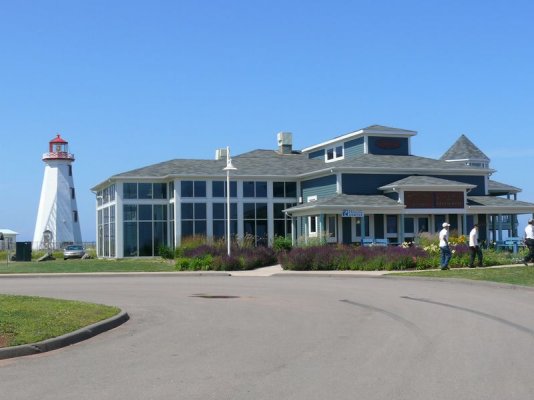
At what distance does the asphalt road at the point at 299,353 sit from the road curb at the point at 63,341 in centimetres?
15

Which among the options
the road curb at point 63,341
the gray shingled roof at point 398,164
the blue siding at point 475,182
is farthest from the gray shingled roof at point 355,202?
the road curb at point 63,341

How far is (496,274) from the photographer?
23641 mm

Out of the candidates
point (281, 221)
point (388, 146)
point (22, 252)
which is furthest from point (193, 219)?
point (388, 146)

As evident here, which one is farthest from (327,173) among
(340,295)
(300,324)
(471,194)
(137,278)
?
(300,324)

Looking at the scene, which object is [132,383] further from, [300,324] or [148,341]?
[300,324]

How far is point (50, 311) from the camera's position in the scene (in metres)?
13.7

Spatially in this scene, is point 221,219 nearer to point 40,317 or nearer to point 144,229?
point 144,229

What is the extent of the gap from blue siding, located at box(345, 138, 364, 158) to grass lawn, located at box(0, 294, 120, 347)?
36.3m

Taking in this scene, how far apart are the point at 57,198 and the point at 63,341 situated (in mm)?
63383

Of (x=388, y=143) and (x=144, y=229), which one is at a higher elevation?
(x=388, y=143)

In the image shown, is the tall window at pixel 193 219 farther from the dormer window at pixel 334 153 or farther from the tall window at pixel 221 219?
the dormer window at pixel 334 153

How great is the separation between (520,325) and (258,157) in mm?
43693

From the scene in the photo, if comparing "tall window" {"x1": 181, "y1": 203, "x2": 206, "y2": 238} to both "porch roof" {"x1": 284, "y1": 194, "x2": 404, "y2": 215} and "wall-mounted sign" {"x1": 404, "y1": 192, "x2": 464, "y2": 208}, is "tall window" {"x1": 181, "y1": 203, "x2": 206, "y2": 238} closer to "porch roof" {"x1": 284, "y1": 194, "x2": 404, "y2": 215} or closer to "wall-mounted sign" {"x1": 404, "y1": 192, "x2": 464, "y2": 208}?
"porch roof" {"x1": 284, "y1": 194, "x2": 404, "y2": 215}

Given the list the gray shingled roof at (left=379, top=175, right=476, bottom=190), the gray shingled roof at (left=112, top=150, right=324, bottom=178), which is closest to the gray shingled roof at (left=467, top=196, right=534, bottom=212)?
the gray shingled roof at (left=379, top=175, right=476, bottom=190)
